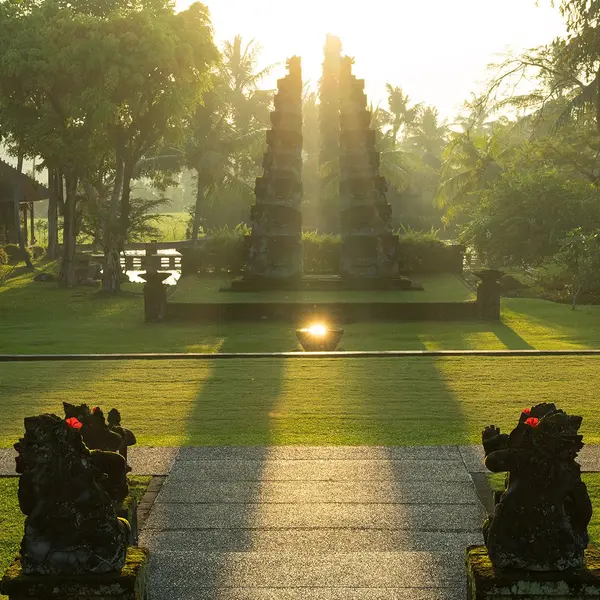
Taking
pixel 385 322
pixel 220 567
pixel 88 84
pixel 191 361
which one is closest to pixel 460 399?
pixel 191 361

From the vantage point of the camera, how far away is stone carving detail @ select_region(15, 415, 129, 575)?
541cm

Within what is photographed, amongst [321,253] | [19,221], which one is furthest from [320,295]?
[19,221]

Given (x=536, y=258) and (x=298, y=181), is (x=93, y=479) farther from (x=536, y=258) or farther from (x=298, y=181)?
(x=536, y=258)

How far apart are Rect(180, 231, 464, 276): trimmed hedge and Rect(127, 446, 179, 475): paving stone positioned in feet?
88.8

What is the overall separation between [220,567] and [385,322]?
20.2 metres

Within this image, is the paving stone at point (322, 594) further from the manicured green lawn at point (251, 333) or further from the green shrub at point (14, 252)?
the green shrub at point (14, 252)

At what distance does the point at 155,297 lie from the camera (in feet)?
A: 88.6

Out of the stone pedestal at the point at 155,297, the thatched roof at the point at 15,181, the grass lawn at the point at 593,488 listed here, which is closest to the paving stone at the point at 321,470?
the grass lawn at the point at 593,488

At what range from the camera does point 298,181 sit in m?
34.5

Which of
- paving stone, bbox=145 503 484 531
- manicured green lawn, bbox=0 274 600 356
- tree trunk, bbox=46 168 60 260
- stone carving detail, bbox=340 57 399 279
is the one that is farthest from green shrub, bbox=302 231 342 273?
paving stone, bbox=145 503 484 531

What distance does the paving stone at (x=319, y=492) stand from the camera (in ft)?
28.5

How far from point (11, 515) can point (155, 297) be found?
18818 millimetres

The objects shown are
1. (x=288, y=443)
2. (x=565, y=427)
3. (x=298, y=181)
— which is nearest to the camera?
(x=565, y=427)

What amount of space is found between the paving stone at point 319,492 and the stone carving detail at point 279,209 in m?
24.5
